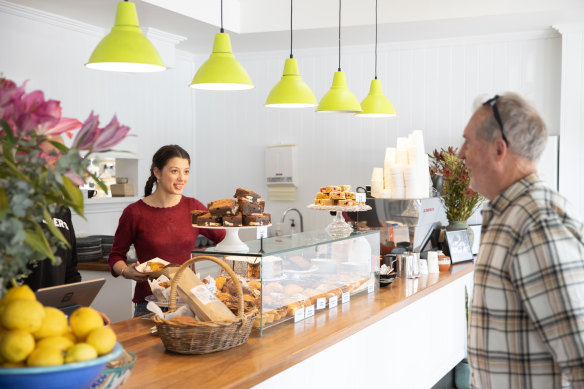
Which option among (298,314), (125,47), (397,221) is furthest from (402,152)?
(125,47)

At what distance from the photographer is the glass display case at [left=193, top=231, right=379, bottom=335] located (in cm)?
256

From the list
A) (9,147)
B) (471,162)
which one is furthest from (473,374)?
(9,147)

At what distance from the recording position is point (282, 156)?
7.08 metres

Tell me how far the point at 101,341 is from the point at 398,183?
131 inches

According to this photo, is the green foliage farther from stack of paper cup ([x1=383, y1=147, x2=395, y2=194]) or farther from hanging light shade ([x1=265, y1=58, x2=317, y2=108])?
stack of paper cup ([x1=383, y1=147, x2=395, y2=194])

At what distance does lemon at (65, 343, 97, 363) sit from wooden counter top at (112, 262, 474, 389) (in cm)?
70

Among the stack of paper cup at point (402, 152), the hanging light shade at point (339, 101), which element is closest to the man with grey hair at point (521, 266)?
the hanging light shade at point (339, 101)

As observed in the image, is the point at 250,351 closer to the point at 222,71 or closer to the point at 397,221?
the point at 222,71

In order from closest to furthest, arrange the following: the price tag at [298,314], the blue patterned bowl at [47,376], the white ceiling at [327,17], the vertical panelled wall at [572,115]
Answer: the blue patterned bowl at [47,376] → the price tag at [298,314] → the white ceiling at [327,17] → the vertical panelled wall at [572,115]

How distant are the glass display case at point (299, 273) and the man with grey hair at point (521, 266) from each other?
0.93m

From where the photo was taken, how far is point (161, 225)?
3645mm

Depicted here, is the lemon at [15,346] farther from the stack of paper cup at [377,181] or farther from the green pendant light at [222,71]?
the stack of paper cup at [377,181]

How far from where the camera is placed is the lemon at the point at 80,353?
48.5 inches

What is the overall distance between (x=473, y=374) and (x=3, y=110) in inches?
59.8
